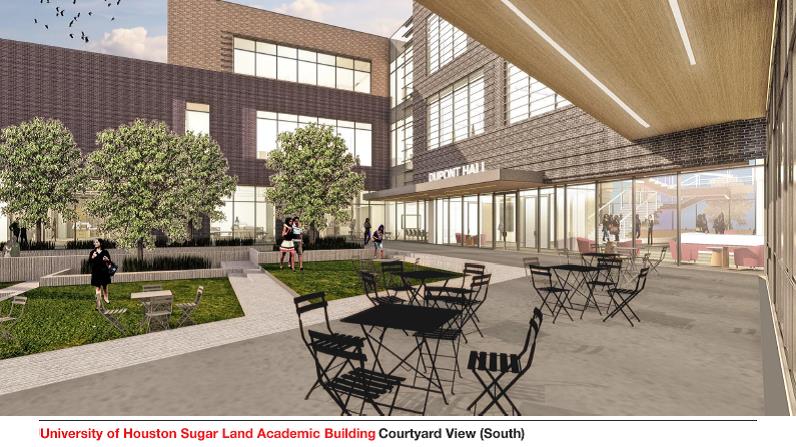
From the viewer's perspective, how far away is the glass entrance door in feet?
81.7

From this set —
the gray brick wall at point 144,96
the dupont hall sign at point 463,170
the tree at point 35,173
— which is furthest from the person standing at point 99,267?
the gray brick wall at point 144,96

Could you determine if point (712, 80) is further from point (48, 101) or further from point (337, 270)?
point (48, 101)

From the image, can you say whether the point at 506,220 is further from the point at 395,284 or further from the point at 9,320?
the point at 9,320

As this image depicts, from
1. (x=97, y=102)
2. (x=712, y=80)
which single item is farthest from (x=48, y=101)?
(x=712, y=80)

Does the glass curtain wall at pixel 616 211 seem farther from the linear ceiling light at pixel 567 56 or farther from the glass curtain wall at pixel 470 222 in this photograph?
the glass curtain wall at pixel 470 222

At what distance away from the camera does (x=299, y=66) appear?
35906 mm

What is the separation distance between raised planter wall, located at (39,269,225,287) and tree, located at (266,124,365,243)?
6.54m

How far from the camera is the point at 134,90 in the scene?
30000 mm

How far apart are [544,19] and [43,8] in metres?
8.53

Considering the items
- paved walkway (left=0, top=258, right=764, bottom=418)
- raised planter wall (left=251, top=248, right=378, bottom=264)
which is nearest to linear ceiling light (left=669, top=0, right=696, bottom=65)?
paved walkway (left=0, top=258, right=764, bottom=418)

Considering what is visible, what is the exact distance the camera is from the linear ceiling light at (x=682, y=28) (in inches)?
262

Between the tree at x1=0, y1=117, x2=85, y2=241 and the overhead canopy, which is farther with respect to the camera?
the overhead canopy

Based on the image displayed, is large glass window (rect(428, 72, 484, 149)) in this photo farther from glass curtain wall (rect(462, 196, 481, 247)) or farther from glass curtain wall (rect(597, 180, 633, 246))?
glass curtain wall (rect(597, 180, 633, 246))

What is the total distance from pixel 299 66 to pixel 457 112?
569 inches
